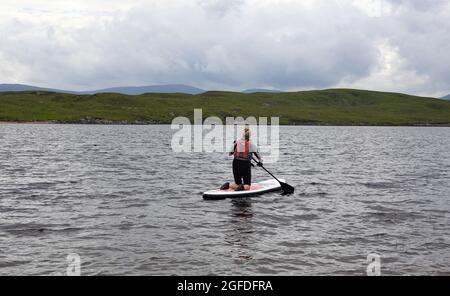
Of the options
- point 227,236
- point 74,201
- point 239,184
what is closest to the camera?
point 227,236

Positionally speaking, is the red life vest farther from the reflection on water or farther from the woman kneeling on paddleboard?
the reflection on water

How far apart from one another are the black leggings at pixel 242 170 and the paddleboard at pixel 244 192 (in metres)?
0.66

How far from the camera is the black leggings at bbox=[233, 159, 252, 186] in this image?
26141mm

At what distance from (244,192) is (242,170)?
121 centimetres

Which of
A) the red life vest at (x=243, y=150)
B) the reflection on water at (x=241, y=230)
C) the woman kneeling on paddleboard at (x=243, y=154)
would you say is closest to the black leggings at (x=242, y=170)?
the woman kneeling on paddleboard at (x=243, y=154)

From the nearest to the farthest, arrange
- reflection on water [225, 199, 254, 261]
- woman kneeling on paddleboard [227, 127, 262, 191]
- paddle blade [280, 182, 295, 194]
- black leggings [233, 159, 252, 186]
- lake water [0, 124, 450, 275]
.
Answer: lake water [0, 124, 450, 275]
reflection on water [225, 199, 254, 261]
woman kneeling on paddleboard [227, 127, 262, 191]
black leggings [233, 159, 252, 186]
paddle blade [280, 182, 295, 194]

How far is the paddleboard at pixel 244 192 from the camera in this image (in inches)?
1012

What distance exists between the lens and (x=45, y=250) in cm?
1576

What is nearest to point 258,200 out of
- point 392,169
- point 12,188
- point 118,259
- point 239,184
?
point 239,184

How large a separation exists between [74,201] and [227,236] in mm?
10169

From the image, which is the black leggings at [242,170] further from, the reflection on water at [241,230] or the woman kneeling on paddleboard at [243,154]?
the reflection on water at [241,230]

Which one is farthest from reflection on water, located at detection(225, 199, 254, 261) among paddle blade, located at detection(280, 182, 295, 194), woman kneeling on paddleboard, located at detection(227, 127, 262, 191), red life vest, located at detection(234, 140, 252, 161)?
paddle blade, located at detection(280, 182, 295, 194)

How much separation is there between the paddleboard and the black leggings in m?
0.66
